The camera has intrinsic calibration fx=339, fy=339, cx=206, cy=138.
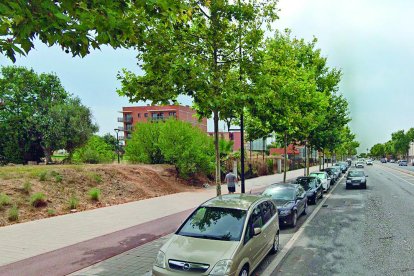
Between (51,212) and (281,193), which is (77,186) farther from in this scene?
(281,193)

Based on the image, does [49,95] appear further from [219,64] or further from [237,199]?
[237,199]

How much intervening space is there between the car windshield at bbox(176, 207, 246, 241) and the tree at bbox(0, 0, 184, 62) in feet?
12.8

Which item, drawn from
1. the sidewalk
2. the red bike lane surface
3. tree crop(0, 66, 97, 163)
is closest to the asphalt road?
the red bike lane surface

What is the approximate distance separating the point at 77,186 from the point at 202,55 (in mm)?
9226

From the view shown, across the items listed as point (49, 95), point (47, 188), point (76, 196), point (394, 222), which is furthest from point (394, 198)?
point (49, 95)

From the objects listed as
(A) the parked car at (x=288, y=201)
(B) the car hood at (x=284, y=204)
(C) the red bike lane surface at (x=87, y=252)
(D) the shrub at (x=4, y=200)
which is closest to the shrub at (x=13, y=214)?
(D) the shrub at (x=4, y=200)

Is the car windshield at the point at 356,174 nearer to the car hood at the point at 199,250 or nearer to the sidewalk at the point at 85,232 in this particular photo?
the sidewalk at the point at 85,232

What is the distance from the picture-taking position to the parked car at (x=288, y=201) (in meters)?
11.5

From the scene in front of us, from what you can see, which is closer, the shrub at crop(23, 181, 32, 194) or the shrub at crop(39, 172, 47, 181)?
the shrub at crop(23, 181, 32, 194)

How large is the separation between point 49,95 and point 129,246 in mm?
43962

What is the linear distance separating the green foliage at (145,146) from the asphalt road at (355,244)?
1421 cm

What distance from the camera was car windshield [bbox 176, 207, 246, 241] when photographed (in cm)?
661

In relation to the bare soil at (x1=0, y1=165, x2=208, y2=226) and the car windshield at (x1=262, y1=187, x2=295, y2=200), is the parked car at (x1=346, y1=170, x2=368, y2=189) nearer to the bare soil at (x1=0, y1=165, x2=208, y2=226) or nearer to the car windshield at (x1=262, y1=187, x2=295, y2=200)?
the bare soil at (x1=0, y1=165, x2=208, y2=226)

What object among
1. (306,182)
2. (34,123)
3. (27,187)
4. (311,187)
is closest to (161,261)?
(27,187)
